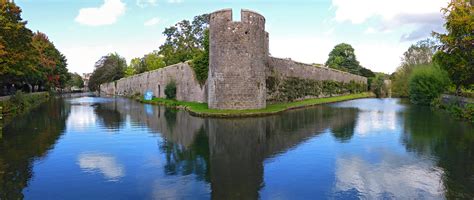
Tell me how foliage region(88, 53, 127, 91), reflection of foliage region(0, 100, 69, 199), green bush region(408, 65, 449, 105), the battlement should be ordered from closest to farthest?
reflection of foliage region(0, 100, 69, 199) < the battlement < green bush region(408, 65, 449, 105) < foliage region(88, 53, 127, 91)

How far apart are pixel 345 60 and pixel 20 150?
8214 centimetres

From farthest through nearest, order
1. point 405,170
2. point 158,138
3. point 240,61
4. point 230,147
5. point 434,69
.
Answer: point 434,69 < point 240,61 < point 158,138 < point 230,147 < point 405,170

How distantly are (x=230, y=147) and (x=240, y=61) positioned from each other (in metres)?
11.9

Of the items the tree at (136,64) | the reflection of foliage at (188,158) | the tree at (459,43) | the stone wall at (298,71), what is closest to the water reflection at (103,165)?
the reflection of foliage at (188,158)

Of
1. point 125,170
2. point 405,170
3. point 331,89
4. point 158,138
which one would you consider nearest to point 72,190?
point 125,170

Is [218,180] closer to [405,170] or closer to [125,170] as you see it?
[125,170]

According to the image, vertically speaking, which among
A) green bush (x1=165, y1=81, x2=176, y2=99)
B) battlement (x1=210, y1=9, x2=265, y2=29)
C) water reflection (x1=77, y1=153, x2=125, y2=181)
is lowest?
water reflection (x1=77, y1=153, x2=125, y2=181)

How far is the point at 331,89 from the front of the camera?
154 ft

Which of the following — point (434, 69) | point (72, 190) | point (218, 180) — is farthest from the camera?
point (434, 69)

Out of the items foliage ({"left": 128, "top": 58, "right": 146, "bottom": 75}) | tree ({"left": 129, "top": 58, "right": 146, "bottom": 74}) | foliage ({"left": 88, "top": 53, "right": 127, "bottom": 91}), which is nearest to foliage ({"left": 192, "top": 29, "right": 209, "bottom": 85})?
foliage ({"left": 128, "top": 58, "right": 146, "bottom": 75})

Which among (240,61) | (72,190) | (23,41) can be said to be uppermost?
(23,41)

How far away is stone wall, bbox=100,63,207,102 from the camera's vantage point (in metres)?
31.1

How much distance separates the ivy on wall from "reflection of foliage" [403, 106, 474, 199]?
1414cm

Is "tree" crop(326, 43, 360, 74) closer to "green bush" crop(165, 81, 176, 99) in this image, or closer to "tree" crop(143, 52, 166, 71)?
"tree" crop(143, 52, 166, 71)
